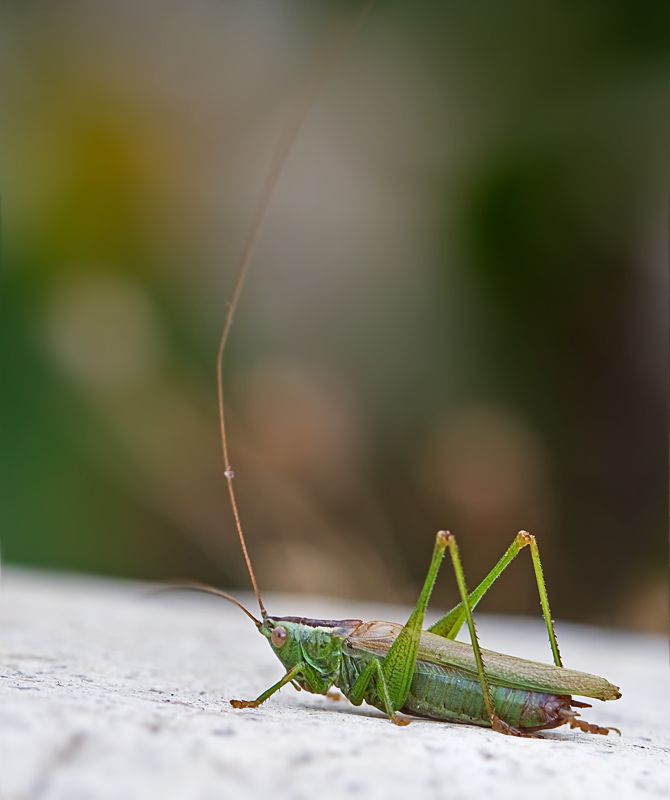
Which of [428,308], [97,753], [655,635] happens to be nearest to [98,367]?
[428,308]

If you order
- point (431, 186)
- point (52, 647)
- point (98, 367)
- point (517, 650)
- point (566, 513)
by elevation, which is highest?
point (431, 186)

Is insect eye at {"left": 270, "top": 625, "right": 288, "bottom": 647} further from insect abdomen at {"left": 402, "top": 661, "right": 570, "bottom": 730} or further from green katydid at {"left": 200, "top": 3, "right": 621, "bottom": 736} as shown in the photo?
insect abdomen at {"left": 402, "top": 661, "right": 570, "bottom": 730}

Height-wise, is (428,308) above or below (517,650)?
above

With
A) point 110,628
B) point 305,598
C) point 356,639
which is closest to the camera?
point 356,639

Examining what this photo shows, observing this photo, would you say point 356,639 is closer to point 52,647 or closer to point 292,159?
point 52,647

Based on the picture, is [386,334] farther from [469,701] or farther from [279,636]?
[469,701]

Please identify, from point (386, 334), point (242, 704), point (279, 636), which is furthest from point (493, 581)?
point (386, 334)

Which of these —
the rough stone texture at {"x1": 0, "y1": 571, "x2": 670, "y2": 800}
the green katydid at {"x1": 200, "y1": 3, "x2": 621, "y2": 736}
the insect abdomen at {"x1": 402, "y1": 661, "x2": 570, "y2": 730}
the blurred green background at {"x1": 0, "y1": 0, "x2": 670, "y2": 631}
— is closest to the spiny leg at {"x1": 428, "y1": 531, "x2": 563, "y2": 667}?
the green katydid at {"x1": 200, "y1": 3, "x2": 621, "y2": 736}

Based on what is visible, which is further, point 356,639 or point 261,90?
point 261,90
